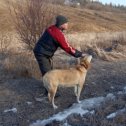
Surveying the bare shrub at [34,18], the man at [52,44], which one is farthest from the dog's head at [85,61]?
the bare shrub at [34,18]

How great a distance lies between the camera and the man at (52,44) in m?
9.82

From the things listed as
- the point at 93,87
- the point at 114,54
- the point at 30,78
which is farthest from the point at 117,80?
the point at 114,54

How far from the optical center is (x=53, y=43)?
10102mm

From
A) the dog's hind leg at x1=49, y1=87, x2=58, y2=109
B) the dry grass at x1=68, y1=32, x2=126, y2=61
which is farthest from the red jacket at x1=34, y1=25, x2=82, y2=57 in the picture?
the dry grass at x1=68, y1=32, x2=126, y2=61

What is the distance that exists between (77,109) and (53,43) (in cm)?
178

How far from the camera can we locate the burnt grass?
8334mm

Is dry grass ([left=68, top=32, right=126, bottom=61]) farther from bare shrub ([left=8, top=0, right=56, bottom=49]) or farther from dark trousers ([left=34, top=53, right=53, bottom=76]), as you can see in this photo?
dark trousers ([left=34, top=53, right=53, bottom=76])

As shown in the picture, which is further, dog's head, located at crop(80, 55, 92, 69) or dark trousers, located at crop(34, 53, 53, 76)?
dark trousers, located at crop(34, 53, 53, 76)

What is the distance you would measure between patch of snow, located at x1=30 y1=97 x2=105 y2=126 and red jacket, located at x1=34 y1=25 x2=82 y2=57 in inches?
42.0

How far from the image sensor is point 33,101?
1025 centimetres

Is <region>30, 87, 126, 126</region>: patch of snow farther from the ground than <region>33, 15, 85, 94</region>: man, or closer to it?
closer to it

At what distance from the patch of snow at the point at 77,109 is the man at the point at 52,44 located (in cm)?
106

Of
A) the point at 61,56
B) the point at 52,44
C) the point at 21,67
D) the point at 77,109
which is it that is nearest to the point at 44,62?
the point at 52,44

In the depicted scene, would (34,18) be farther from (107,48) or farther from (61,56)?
(107,48)
